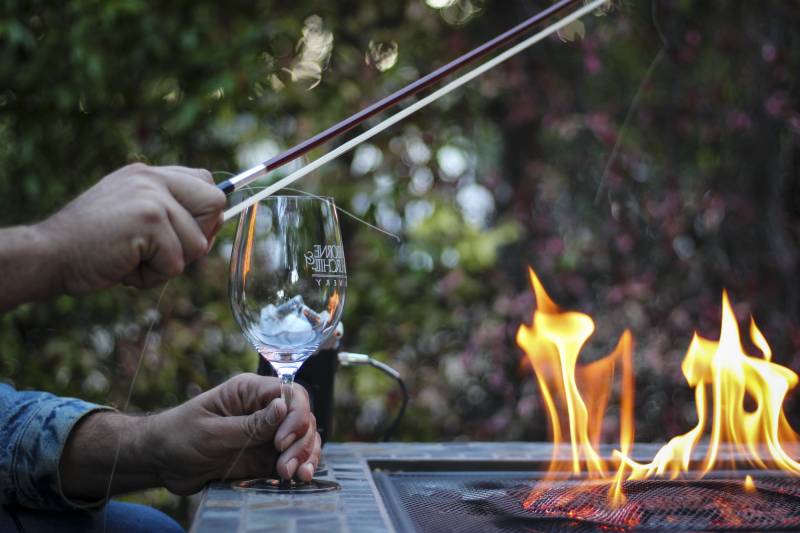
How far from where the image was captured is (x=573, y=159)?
10.5 ft

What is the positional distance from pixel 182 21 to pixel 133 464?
192 cm

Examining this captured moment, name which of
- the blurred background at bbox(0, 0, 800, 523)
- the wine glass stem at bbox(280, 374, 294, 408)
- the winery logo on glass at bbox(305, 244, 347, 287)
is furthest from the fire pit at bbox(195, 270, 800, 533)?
the blurred background at bbox(0, 0, 800, 523)

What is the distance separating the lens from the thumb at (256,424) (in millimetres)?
1058

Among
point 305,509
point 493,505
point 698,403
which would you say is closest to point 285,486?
point 305,509

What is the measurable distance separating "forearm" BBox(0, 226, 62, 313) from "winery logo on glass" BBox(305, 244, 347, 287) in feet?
1.05

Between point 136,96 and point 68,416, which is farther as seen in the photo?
point 136,96

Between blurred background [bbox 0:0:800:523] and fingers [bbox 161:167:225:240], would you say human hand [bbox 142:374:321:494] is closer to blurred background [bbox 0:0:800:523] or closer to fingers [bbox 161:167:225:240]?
fingers [bbox 161:167:225:240]

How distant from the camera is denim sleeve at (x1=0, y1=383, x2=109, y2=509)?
3.75ft

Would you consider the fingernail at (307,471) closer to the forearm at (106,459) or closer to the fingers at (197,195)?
the forearm at (106,459)

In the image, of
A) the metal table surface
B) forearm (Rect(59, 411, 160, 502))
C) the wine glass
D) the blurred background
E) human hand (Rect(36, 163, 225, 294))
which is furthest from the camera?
the blurred background

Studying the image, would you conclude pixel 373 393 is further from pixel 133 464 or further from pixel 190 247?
pixel 190 247

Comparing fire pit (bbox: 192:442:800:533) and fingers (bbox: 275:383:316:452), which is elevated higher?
fingers (bbox: 275:383:316:452)

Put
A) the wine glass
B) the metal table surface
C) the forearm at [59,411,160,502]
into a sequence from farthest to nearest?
the forearm at [59,411,160,502] < the wine glass < the metal table surface

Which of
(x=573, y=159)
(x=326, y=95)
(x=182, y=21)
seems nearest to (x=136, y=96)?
(x=182, y=21)
